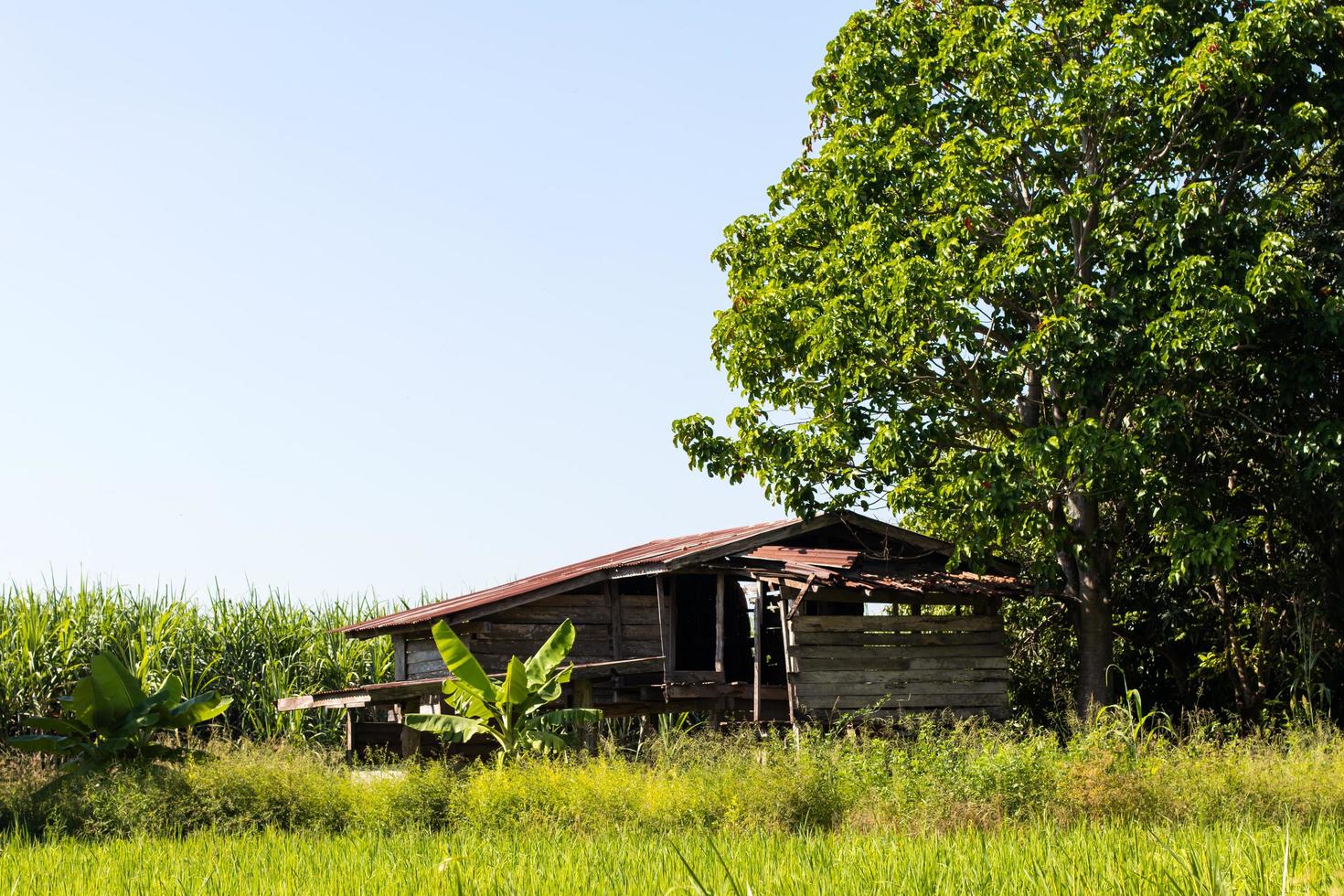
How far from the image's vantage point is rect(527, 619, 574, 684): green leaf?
638 inches

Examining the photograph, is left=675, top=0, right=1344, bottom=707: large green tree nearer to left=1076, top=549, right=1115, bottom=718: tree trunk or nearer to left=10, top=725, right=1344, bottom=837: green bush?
left=1076, top=549, right=1115, bottom=718: tree trunk

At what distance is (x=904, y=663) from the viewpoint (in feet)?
63.2

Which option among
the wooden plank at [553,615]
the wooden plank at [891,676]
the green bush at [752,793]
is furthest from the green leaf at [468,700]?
the wooden plank at [891,676]

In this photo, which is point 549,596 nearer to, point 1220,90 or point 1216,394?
point 1216,394

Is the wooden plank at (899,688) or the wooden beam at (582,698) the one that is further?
the wooden plank at (899,688)

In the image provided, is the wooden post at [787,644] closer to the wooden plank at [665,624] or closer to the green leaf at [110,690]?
the wooden plank at [665,624]

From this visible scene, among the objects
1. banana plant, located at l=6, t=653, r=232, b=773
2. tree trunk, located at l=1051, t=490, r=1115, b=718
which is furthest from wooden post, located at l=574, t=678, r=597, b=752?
tree trunk, located at l=1051, t=490, r=1115, b=718

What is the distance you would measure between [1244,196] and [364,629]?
16.0 m

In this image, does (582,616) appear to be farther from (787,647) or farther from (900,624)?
(900,624)

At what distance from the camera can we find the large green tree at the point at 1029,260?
16.3 meters

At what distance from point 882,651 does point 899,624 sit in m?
0.56

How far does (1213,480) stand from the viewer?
1848cm

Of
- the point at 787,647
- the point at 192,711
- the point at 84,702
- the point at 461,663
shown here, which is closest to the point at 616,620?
the point at 787,647

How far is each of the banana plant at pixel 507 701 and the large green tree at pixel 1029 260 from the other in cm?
481
